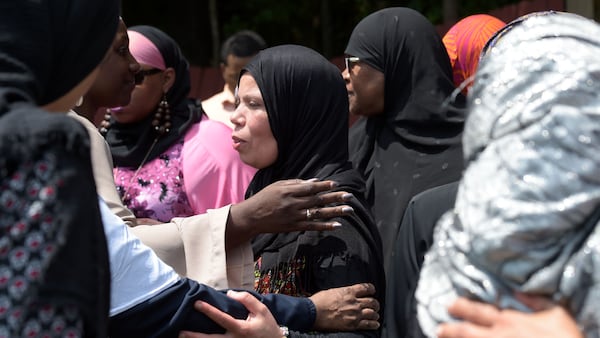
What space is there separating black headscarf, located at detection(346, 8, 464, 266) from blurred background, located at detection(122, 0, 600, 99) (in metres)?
5.29

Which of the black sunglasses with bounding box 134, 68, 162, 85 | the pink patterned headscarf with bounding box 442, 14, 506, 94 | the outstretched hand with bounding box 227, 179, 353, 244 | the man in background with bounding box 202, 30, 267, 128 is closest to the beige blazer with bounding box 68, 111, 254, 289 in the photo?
the outstretched hand with bounding box 227, 179, 353, 244

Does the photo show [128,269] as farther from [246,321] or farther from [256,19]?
[256,19]

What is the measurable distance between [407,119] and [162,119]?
1.03m

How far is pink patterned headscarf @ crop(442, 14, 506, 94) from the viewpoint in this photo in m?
4.05

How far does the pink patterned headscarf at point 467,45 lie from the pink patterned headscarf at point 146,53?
1.29 metres

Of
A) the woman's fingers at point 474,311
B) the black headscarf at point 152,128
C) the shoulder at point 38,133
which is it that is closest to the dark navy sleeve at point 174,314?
the shoulder at point 38,133

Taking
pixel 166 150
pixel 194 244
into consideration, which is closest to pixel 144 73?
pixel 166 150

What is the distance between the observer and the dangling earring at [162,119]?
152 inches

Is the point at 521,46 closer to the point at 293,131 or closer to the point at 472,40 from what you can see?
the point at 293,131

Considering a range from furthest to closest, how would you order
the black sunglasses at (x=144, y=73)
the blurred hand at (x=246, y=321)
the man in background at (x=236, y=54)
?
the man in background at (x=236, y=54) → the black sunglasses at (x=144, y=73) → the blurred hand at (x=246, y=321)

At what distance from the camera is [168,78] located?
415 cm

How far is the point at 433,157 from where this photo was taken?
12.1ft

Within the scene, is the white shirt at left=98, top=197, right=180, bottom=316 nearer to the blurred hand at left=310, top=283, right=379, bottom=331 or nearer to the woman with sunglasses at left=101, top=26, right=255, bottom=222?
the blurred hand at left=310, top=283, right=379, bottom=331

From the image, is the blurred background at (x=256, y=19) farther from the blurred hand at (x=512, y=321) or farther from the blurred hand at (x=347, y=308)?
the blurred hand at (x=512, y=321)
